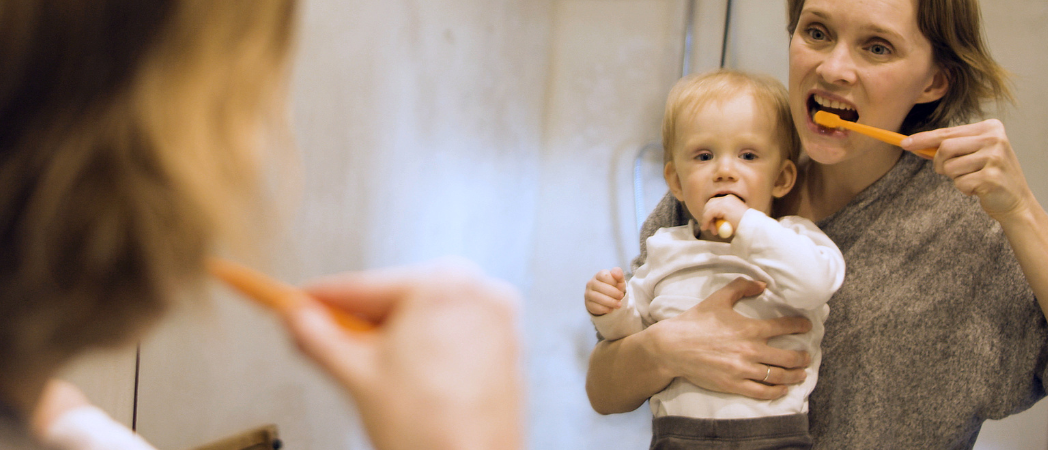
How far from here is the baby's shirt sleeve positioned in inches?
15.1

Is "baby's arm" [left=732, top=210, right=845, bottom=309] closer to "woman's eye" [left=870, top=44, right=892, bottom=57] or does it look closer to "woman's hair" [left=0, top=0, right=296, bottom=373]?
"woman's eye" [left=870, top=44, right=892, bottom=57]

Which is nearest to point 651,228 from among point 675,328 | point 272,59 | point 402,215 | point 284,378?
point 675,328

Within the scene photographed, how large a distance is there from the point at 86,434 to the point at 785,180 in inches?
36.2

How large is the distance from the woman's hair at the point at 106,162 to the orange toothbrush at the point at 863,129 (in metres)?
0.81

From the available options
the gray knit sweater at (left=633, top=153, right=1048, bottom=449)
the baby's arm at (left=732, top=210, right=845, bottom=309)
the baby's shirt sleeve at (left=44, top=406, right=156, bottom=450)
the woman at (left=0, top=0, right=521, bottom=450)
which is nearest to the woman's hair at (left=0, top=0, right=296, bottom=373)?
the woman at (left=0, top=0, right=521, bottom=450)

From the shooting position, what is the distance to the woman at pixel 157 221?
0.78ft

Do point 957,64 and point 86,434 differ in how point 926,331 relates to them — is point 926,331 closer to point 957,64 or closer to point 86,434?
point 957,64

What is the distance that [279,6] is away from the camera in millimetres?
285

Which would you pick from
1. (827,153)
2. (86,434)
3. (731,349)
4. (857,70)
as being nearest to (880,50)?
(857,70)

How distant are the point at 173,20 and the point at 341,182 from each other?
0.96 meters

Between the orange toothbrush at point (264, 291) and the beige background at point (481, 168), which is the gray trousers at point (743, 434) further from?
the orange toothbrush at point (264, 291)

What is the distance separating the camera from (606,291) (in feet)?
3.03

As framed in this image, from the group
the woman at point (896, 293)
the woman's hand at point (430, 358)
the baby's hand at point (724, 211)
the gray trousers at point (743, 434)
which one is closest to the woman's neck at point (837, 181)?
the woman at point (896, 293)

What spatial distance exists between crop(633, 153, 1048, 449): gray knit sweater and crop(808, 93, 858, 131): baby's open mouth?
0.11m
